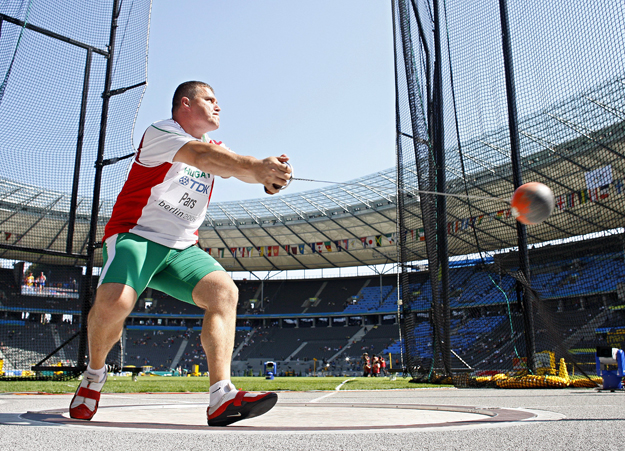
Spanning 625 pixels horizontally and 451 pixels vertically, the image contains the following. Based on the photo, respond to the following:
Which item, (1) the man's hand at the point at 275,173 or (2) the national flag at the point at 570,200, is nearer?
(1) the man's hand at the point at 275,173

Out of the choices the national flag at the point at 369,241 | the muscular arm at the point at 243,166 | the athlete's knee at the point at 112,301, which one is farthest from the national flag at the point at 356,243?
the muscular arm at the point at 243,166

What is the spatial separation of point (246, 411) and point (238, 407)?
0.14 feet

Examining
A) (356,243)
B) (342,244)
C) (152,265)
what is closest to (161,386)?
(152,265)

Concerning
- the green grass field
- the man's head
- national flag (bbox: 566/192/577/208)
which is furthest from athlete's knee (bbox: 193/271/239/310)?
national flag (bbox: 566/192/577/208)

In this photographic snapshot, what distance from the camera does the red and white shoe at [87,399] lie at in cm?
246

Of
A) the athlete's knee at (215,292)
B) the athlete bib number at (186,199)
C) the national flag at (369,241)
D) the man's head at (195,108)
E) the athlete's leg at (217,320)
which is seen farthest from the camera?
the national flag at (369,241)

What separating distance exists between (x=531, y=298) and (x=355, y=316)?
1331 inches

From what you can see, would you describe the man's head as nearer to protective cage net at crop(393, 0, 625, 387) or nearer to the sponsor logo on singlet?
the sponsor logo on singlet

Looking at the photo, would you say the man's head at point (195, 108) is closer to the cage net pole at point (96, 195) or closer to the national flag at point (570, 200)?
the cage net pole at point (96, 195)

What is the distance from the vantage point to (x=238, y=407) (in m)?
2.18

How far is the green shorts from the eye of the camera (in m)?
2.49

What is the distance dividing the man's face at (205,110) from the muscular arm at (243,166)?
1.85 ft

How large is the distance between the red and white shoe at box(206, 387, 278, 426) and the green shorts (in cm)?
72

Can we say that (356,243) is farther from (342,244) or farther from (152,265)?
(152,265)
